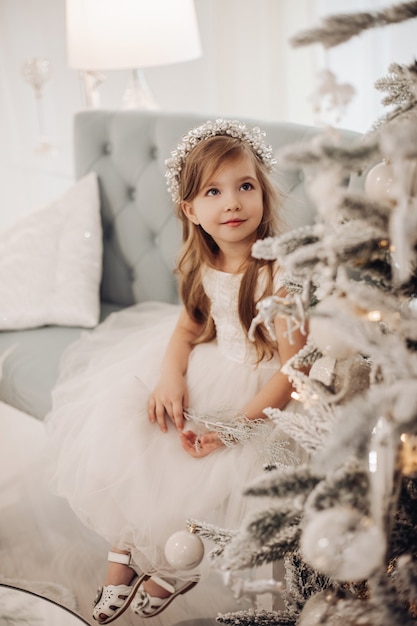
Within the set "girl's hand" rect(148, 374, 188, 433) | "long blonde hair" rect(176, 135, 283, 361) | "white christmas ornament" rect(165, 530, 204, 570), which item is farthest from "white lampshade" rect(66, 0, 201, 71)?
"white christmas ornament" rect(165, 530, 204, 570)

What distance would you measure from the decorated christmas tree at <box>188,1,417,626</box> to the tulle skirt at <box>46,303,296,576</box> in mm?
383

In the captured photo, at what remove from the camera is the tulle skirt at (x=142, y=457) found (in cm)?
127

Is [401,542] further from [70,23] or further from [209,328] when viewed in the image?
[70,23]

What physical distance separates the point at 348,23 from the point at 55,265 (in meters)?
1.42

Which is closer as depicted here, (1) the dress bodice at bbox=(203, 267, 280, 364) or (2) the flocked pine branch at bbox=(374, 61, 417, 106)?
(2) the flocked pine branch at bbox=(374, 61, 417, 106)

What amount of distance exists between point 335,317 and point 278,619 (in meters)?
0.53

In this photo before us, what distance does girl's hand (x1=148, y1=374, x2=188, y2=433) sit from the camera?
4.52 feet

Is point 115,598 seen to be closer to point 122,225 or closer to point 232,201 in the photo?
point 232,201

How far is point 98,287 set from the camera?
2006 mm

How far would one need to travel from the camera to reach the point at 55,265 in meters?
1.98

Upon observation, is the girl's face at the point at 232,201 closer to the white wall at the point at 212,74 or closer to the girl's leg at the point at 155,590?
the white wall at the point at 212,74

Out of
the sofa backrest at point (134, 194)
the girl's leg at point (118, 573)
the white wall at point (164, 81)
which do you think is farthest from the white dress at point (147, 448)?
the white wall at point (164, 81)

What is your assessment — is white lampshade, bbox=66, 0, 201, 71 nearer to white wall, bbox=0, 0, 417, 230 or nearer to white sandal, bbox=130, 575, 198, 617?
white wall, bbox=0, 0, 417, 230

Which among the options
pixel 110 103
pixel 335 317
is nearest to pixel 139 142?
pixel 335 317
